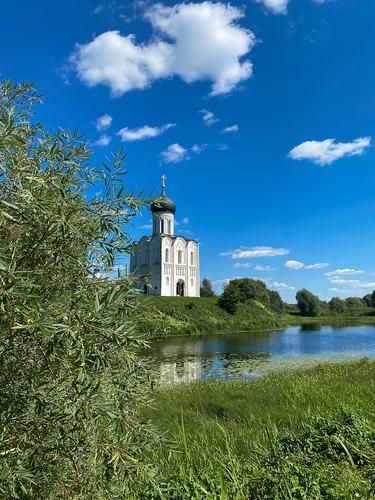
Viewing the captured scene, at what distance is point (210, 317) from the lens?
173 feet

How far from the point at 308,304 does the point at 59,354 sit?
332 feet

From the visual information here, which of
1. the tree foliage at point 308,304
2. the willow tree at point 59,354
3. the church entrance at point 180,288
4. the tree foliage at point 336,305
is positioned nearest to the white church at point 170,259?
the church entrance at point 180,288

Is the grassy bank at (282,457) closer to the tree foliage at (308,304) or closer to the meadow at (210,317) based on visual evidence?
the meadow at (210,317)

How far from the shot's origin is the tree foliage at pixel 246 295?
60125mm

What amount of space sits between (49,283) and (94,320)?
422 mm

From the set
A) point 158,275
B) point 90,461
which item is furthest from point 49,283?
point 158,275

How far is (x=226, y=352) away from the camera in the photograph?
28594 mm

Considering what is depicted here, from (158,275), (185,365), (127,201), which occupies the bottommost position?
(185,365)

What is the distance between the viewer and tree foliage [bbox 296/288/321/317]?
97625mm

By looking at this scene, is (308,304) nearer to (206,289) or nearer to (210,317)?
(206,289)

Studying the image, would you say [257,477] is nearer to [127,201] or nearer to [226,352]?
[127,201]

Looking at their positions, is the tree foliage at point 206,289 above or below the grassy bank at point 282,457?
above

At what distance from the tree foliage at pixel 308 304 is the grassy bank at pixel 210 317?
3505cm

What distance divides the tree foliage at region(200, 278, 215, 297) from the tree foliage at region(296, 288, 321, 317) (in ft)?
85.3
